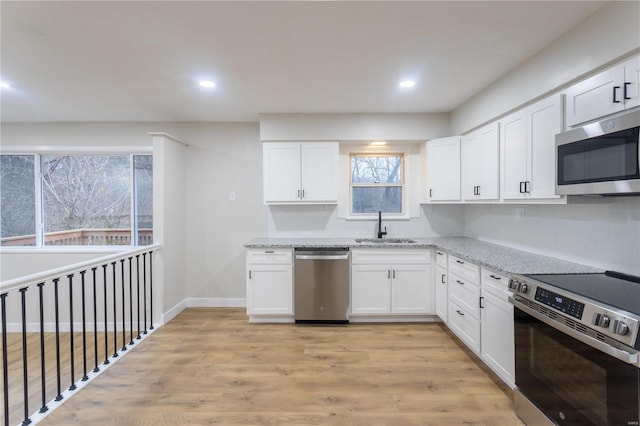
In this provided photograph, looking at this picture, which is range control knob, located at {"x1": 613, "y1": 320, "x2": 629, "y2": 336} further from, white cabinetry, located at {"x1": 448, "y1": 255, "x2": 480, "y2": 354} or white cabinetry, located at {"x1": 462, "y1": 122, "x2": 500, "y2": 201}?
white cabinetry, located at {"x1": 462, "y1": 122, "x2": 500, "y2": 201}

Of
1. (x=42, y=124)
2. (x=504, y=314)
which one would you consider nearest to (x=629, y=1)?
(x=504, y=314)

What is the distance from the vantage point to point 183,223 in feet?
13.5

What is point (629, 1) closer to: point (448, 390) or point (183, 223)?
point (448, 390)

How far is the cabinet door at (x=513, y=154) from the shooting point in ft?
7.86

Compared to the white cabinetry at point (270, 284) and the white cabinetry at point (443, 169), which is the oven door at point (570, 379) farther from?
the white cabinetry at point (270, 284)

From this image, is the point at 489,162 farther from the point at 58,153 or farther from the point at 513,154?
the point at 58,153

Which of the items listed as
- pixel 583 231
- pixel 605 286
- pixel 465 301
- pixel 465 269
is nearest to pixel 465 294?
pixel 465 301

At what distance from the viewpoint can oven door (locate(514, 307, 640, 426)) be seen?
1.27 metres

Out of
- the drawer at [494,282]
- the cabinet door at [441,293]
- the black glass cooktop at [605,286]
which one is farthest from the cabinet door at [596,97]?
the cabinet door at [441,293]

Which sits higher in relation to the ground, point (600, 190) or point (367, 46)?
point (367, 46)

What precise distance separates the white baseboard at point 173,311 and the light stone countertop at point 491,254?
1350mm

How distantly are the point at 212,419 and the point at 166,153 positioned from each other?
9.50 feet

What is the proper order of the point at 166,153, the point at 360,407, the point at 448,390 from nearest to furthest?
1. the point at 360,407
2. the point at 448,390
3. the point at 166,153

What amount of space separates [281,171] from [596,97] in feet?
9.60
